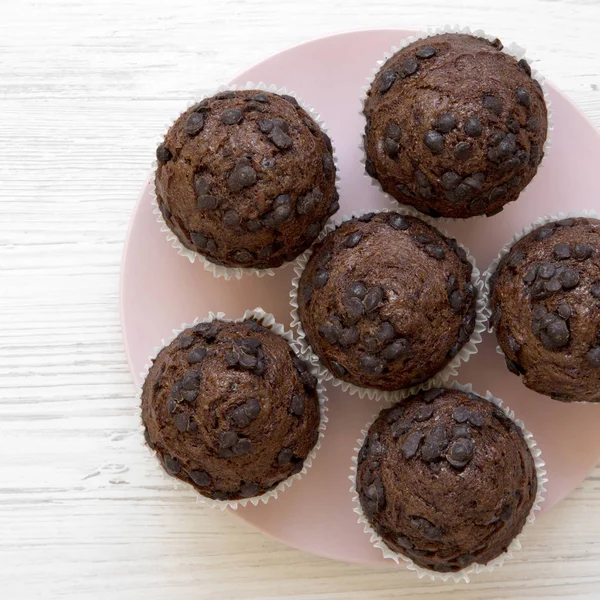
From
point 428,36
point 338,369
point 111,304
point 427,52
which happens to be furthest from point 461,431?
point 111,304

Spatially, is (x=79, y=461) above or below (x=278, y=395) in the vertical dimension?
below

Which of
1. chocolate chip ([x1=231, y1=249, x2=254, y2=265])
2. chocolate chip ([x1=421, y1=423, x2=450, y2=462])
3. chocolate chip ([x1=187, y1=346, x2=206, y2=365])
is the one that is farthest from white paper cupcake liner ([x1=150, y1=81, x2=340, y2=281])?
chocolate chip ([x1=421, y1=423, x2=450, y2=462])

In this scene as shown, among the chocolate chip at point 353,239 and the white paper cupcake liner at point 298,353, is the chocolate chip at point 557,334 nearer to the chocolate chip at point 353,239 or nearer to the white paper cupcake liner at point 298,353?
the chocolate chip at point 353,239

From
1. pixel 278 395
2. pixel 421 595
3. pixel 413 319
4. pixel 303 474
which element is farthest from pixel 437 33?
pixel 421 595

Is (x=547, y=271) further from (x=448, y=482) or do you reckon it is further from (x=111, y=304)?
(x=111, y=304)

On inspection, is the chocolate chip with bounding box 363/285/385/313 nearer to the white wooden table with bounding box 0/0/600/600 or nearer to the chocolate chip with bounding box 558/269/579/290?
the chocolate chip with bounding box 558/269/579/290

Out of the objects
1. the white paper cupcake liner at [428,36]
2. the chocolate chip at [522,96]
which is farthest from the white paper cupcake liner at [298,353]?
the chocolate chip at [522,96]

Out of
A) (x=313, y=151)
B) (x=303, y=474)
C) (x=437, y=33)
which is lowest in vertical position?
(x=303, y=474)

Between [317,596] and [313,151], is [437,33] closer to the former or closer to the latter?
[313,151]
